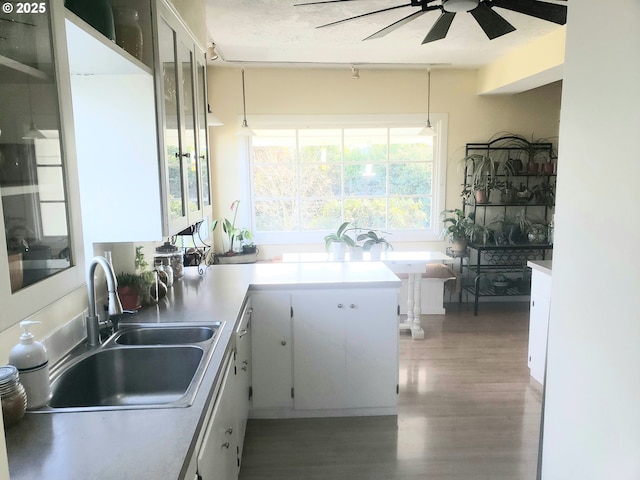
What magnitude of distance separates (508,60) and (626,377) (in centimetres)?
389

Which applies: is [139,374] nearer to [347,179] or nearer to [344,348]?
[344,348]

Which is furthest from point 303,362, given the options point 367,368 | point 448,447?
point 448,447

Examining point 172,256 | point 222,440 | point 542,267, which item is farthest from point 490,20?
point 222,440

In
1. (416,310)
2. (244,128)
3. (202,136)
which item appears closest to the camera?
(202,136)

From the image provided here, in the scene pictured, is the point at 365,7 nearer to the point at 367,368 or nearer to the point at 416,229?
the point at 367,368

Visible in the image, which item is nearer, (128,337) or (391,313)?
(128,337)

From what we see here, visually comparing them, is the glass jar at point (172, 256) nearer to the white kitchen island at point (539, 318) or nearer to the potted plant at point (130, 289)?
the potted plant at point (130, 289)

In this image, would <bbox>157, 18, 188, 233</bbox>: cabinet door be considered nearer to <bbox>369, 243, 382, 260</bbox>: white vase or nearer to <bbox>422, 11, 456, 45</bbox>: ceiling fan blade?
<bbox>422, 11, 456, 45</bbox>: ceiling fan blade

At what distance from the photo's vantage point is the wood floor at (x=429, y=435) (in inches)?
88.5

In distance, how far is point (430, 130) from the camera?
4.57m

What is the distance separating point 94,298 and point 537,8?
8.29ft

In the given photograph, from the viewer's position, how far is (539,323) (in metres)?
3.17

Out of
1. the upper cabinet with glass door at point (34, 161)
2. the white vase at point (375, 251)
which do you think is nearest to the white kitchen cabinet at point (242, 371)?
the upper cabinet with glass door at point (34, 161)

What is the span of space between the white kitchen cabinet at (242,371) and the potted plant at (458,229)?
3.09m
